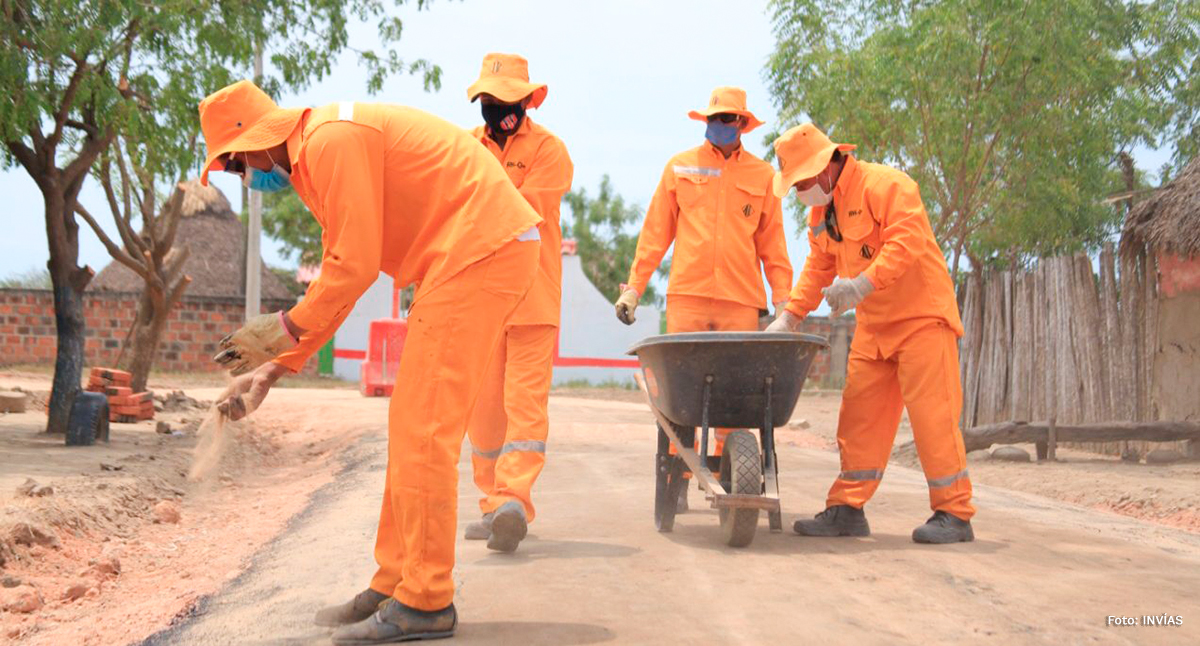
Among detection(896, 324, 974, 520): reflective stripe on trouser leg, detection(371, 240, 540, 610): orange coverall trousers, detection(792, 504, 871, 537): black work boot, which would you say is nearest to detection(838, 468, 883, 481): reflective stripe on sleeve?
detection(792, 504, 871, 537): black work boot

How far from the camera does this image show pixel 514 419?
17.1 feet

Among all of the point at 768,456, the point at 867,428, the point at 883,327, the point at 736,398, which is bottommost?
the point at 768,456

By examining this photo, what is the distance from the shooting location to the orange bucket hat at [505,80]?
18.4 ft

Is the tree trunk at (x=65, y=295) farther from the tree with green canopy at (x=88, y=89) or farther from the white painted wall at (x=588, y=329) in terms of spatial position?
the white painted wall at (x=588, y=329)

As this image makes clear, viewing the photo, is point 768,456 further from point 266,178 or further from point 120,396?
point 120,396

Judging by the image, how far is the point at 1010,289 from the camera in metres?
12.2

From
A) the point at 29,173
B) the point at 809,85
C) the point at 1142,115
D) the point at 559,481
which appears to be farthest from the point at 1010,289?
the point at 29,173

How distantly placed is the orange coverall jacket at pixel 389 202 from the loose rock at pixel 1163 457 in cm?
796

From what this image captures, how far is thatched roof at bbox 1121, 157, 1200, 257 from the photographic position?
10.0 metres

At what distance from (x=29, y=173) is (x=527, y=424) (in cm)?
705

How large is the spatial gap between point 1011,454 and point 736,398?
6220 millimetres

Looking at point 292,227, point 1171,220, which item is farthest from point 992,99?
point 292,227

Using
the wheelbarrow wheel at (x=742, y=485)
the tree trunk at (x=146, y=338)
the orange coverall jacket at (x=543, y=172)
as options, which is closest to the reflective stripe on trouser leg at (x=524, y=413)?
the orange coverall jacket at (x=543, y=172)

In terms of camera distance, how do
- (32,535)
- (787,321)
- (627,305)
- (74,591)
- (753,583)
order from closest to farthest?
(753,583) < (74,591) < (32,535) < (787,321) < (627,305)
